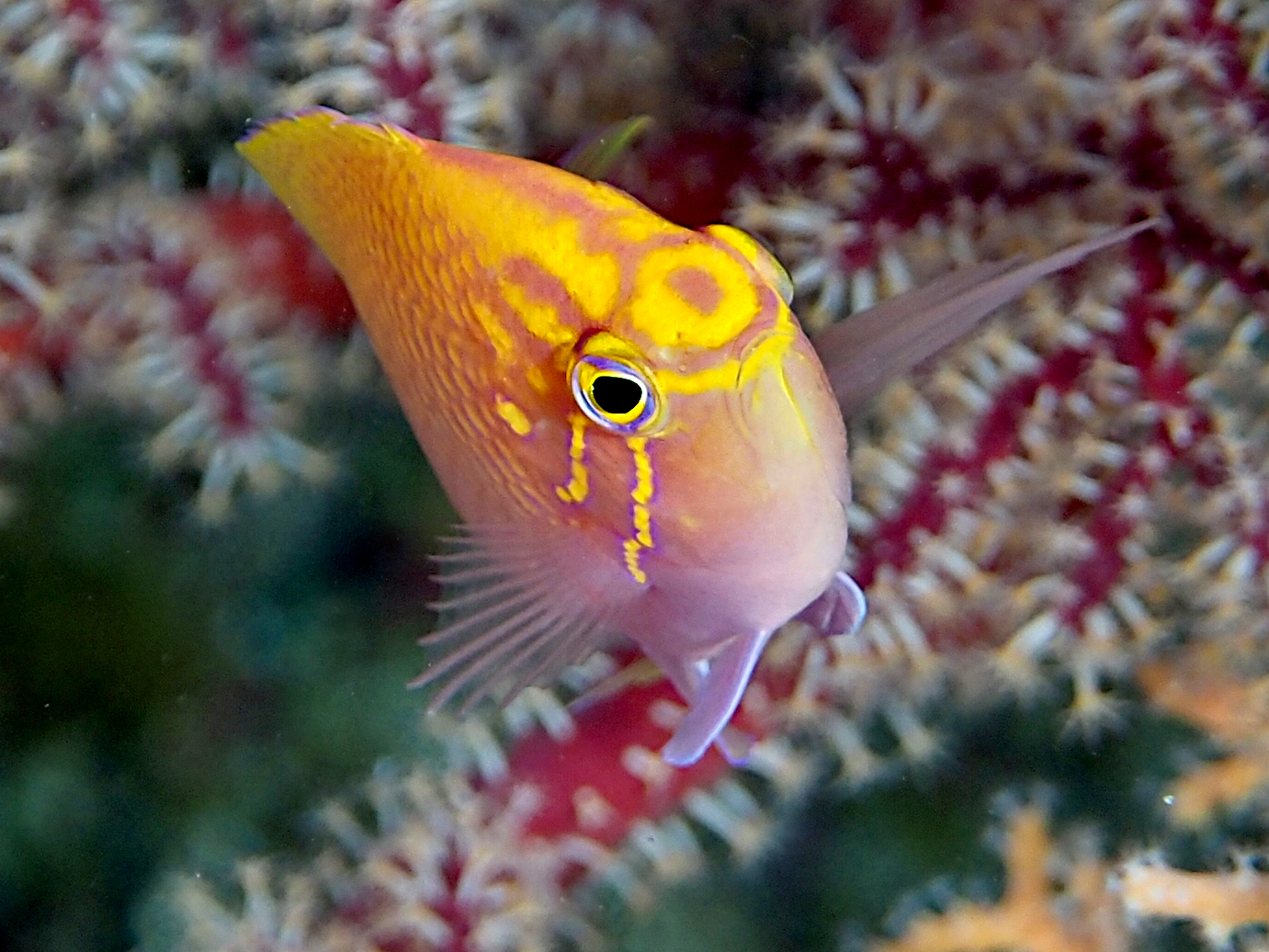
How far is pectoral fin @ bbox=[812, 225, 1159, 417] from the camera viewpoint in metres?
1.39

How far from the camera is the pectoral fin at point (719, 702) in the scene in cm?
142

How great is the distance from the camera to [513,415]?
129cm

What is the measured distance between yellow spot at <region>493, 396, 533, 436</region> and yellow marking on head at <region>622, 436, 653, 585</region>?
6.0 inches

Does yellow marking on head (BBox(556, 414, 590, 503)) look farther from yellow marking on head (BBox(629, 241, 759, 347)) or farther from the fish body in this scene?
→ yellow marking on head (BBox(629, 241, 759, 347))

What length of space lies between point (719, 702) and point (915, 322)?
1.85 ft

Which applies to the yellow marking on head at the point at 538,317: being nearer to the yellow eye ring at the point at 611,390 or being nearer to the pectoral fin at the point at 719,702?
the yellow eye ring at the point at 611,390

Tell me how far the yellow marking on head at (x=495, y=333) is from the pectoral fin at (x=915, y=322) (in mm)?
443

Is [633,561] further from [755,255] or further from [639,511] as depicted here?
[755,255]

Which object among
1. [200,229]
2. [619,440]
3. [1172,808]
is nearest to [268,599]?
[200,229]

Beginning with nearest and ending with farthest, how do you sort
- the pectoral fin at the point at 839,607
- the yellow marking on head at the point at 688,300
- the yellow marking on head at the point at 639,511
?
the yellow marking on head at the point at 688,300
the yellow marking on head at the point at 639,511
the pectoral fin at the point at 839,607

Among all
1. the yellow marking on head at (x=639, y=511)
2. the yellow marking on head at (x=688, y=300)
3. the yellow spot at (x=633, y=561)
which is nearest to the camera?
the yellow marking on head at (x=688, y=300)

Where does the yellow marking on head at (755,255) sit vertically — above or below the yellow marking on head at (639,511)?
above

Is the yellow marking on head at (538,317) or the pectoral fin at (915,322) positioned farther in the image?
the pectoral fin at (915,322)

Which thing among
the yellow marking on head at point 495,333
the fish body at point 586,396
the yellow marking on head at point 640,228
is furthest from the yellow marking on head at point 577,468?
the yellow marking on head at point 640,228
